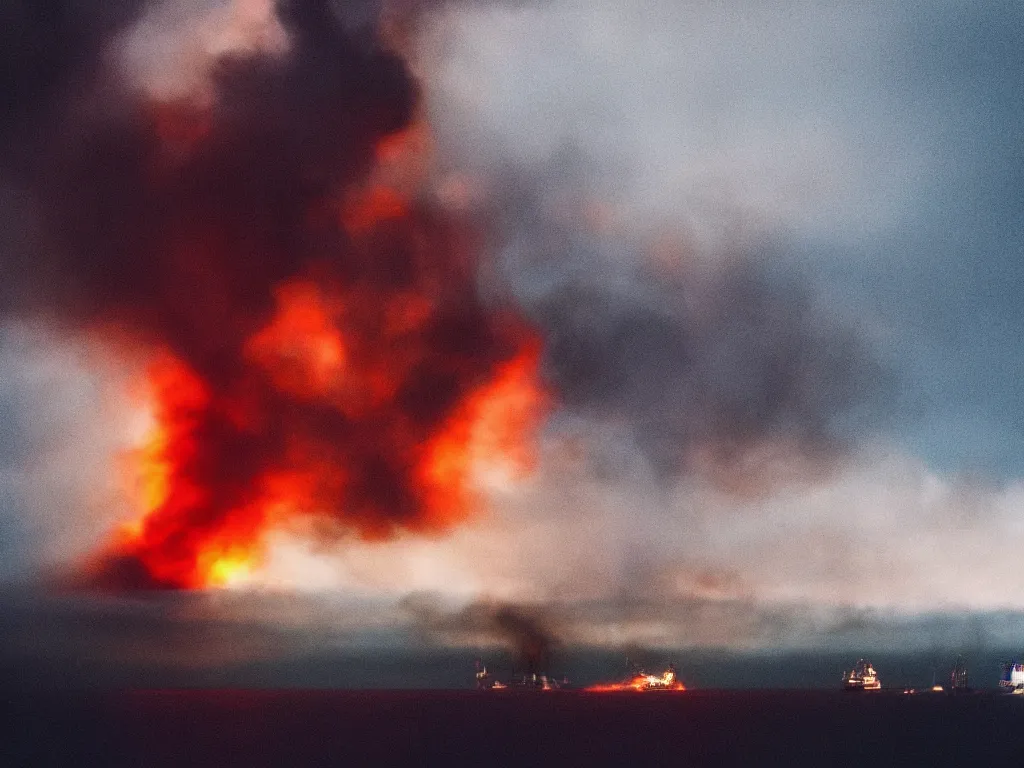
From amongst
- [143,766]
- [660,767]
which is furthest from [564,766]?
[143,766]

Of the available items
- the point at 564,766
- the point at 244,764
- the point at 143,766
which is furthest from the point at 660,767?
the point at 143,766

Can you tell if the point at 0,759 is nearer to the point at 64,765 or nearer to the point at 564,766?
the point at 64,765

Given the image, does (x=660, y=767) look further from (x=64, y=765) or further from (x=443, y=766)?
(x=64, y=765)

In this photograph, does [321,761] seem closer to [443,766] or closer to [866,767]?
[443,766]

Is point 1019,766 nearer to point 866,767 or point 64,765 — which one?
Answer: point 866,767

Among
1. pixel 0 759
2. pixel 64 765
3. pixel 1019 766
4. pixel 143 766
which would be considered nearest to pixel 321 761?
pixel 143 766

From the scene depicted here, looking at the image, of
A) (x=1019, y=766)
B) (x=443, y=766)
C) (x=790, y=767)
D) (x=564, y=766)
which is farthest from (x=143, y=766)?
(x=1019, y=766)
